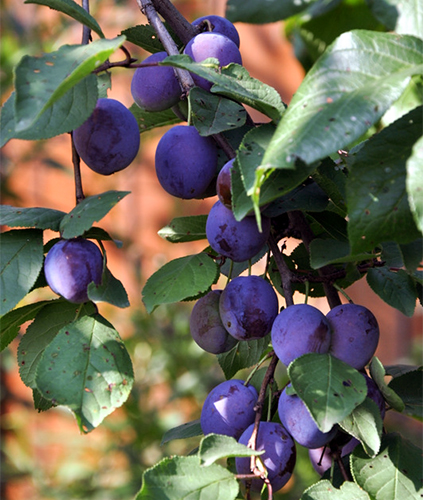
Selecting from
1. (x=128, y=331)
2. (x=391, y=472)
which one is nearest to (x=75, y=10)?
(x=391, y=472)

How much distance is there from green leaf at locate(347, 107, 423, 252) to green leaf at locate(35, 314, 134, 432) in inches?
8.2

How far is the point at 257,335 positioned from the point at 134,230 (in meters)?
2.09

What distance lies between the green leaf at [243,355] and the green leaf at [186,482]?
0.62 ft

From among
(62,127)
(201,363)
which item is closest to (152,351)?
(201,363)

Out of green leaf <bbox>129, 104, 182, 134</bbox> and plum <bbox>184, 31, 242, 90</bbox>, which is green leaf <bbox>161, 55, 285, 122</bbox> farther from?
green leaf <bbox>129, 104, 182, 134</bbox>

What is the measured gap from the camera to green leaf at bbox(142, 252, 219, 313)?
44cm

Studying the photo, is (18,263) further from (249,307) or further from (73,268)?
(249,307)

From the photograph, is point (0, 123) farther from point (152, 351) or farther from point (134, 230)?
point (134, 230)

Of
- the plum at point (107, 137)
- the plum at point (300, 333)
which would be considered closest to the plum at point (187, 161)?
the plum at point (107, 137)

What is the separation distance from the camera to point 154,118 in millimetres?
612

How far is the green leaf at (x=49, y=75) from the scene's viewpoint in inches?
12.7

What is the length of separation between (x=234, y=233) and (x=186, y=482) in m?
0.18

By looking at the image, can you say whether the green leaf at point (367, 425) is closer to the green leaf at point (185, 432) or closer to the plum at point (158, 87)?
the green leaf at point (185, 432)

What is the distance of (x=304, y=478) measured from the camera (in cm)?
175
